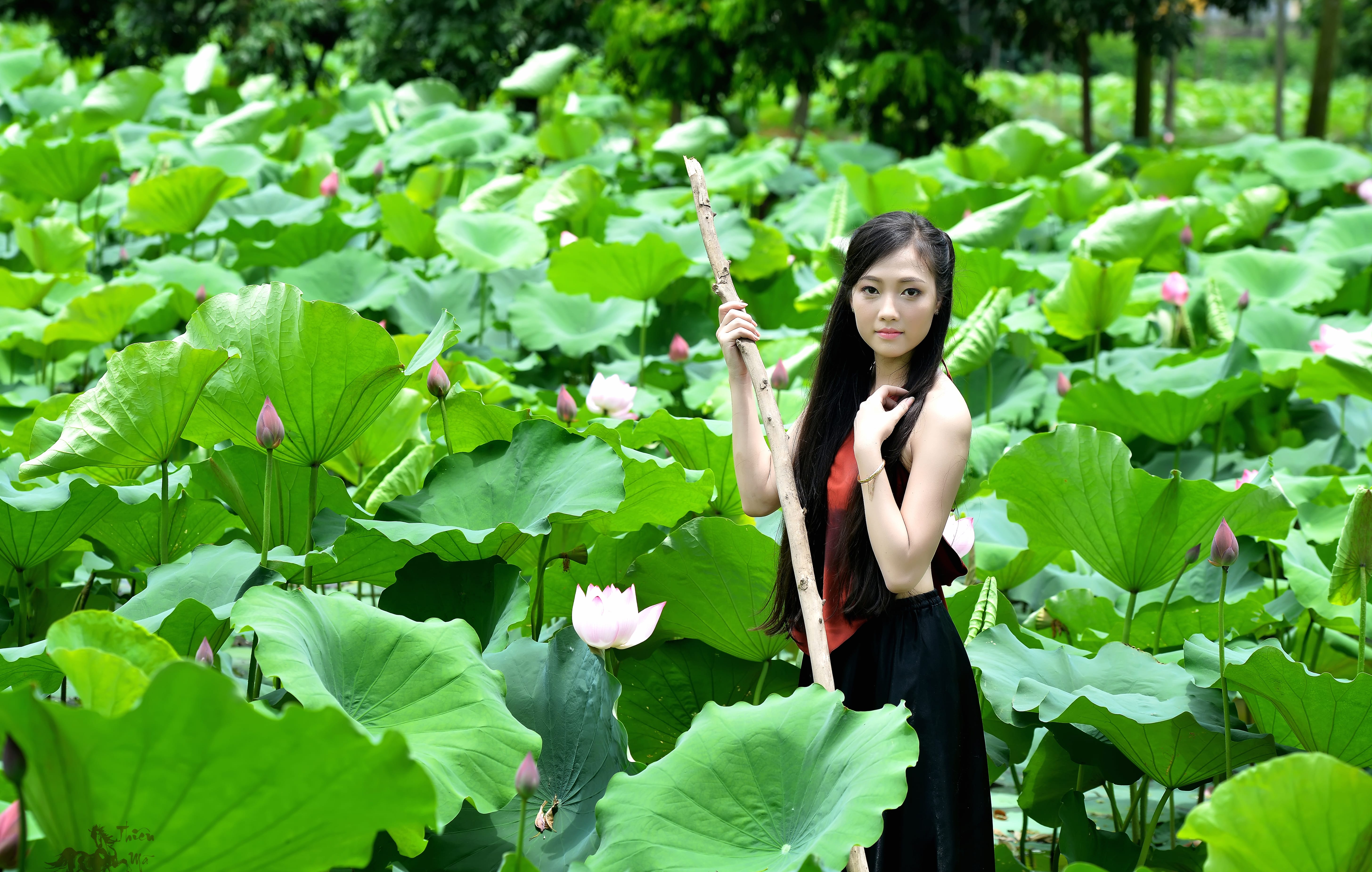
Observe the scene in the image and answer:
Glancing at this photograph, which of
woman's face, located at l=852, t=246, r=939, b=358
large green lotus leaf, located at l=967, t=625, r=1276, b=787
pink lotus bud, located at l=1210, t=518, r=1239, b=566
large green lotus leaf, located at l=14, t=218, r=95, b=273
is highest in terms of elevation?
woman's face, located at l=852, t=246, r=939, b=358

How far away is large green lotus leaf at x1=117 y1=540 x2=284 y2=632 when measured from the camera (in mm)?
1370

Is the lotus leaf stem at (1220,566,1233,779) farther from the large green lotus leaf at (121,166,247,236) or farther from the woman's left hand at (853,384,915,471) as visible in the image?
the large green lotus leaf at (121,166,247,236)

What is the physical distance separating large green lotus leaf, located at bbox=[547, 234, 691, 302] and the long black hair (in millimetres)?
1352

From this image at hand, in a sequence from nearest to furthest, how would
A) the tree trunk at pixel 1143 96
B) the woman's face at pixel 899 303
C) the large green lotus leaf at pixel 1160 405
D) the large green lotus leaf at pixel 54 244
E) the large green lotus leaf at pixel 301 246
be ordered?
the woman's face at pixel 899 303 → the large green lotus leaf at pixel 1160 405 → the large green lotus leaf at pixel 301 246 → the large green lotus leaf at pixel 54 244 → the tree trunk at pixel 1143 96

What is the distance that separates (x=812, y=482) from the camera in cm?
133

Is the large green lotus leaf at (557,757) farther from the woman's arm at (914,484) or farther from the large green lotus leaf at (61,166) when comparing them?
the large green lotus leaf at (61,166)

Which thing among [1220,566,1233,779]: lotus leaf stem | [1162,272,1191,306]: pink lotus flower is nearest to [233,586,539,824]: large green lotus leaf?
[1220,566,1233,779]: lotus leaf stem

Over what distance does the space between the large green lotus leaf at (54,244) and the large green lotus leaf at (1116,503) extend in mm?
2784

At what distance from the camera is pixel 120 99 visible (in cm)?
582

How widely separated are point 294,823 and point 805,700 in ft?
1.57

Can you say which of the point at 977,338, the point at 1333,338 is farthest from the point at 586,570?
the point at 1333,338

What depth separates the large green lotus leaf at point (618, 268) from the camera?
2.72 metres

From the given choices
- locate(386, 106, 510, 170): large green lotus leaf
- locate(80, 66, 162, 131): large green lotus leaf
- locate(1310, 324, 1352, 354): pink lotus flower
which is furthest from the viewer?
locate(80, 66, 162, 131): large green lotus leaf

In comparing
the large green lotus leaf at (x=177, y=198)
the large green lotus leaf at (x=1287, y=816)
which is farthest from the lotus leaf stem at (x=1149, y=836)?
the large green lotus leaf at (x=177, y=198)
